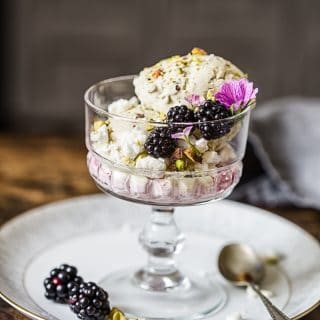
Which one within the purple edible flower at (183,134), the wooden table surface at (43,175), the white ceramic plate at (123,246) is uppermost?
the purple edible flower at (183,134)

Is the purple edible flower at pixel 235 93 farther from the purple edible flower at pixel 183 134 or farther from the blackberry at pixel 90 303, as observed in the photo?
the blackberry at pixel 90 303

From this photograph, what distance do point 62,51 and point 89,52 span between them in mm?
98

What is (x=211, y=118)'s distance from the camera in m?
1.09

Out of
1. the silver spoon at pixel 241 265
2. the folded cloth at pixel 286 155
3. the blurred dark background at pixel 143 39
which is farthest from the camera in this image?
the blurred dark background at pixel 143 39

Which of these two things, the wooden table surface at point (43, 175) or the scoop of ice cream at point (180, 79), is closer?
the scoop of ice cream at point (180, 79)

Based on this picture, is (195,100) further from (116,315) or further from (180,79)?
(116,315)

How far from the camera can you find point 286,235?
148cm

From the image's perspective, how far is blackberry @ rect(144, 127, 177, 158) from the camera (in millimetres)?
1069

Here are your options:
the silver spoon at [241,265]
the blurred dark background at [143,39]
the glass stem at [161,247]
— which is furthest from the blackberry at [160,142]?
the blurred dark background at [143,39]

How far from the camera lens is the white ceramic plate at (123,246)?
1230 millimetres

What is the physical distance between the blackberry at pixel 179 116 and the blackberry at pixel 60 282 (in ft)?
1.02

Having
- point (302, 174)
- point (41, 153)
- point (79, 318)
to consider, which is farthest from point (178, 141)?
point (41, 153)

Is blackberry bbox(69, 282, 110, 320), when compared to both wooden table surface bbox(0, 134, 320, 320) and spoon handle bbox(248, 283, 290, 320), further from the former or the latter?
wooden table surface bbox(0, 134, 320, 320)

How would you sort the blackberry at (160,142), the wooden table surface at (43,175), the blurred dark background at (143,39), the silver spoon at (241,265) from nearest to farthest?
1. the blackberry at (160,142)
2. the silver spoon at (241,265)
3. the wooden table surface at (43,175)
4. the blurred dark background at (143,39)
